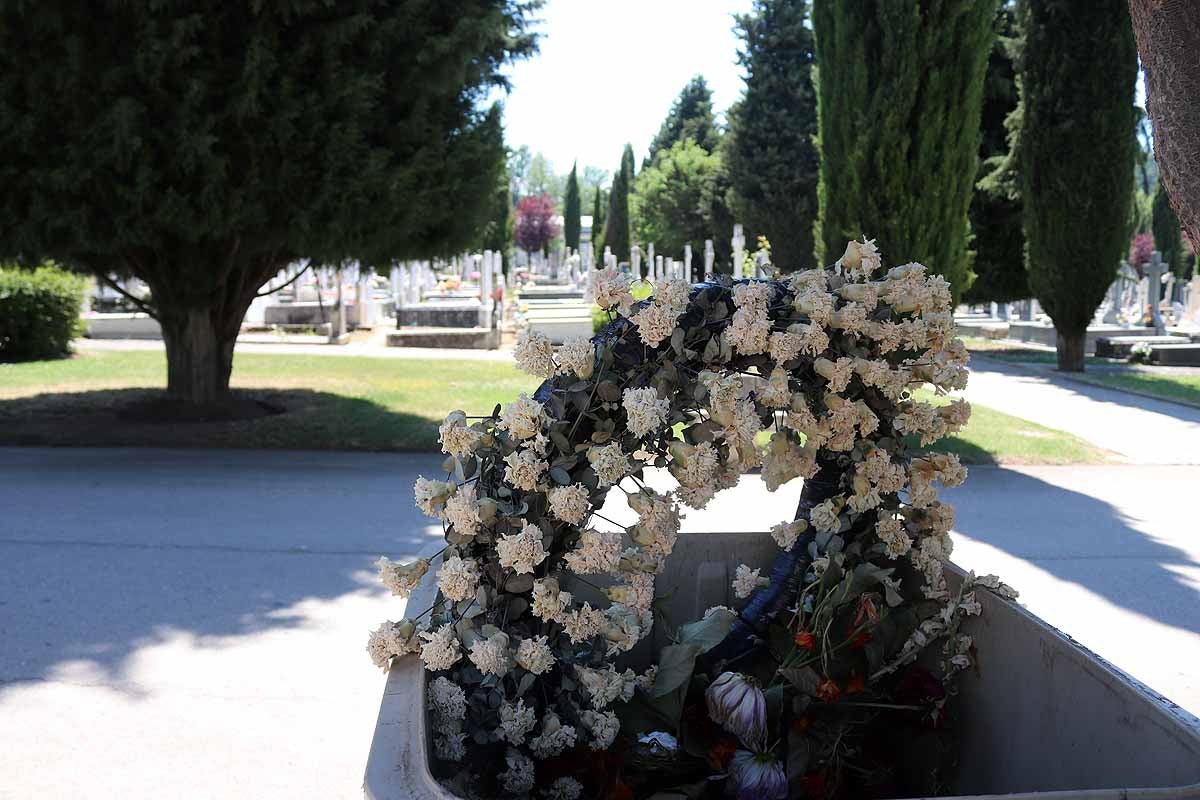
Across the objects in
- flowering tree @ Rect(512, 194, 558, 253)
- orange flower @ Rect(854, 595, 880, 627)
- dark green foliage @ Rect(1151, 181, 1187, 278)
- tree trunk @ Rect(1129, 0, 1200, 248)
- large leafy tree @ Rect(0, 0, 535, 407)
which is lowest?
orange flower @ Rect(854, 595, 880, 627)

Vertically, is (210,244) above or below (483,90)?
below

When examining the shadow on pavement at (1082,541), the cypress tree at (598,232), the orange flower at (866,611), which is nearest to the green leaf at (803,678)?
the orange flower at (866,611)

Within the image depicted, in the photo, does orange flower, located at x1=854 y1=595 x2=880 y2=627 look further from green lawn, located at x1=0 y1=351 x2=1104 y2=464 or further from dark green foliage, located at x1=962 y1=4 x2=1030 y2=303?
dark green foliage, located at x1=962 y1=4 x2=1030 y2=303

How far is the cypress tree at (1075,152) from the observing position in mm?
16484

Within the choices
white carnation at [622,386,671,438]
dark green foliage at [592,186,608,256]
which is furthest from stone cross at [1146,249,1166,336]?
dark green foliage at [592,186,608,256]

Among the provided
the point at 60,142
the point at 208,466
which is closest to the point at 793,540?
the point at 208,466

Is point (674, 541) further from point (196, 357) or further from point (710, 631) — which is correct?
point (196, 357)

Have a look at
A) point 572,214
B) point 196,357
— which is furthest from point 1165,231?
point 572,214

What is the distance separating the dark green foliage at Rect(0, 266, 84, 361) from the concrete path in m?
14.0

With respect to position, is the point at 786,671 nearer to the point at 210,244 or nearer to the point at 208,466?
the point at 208,466

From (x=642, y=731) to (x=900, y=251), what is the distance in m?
9.01

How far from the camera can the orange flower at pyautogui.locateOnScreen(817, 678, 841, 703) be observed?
2.09 metres

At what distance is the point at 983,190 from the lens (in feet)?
69.0

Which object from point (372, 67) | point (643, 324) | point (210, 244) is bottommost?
point (643, 324)
